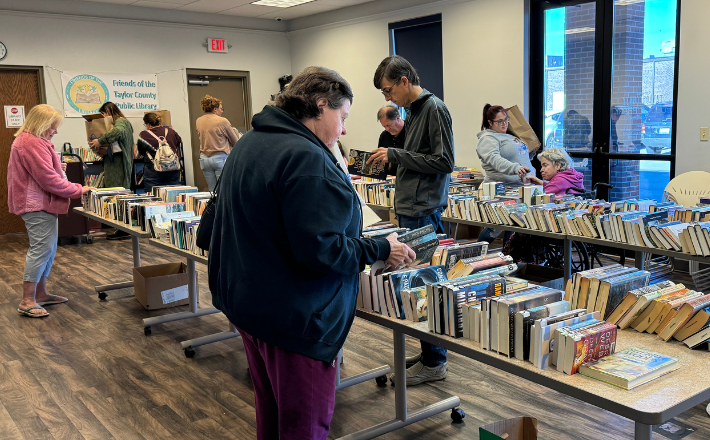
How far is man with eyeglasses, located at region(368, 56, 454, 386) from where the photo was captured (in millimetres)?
3086

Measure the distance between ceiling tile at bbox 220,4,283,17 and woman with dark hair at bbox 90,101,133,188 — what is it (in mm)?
2845

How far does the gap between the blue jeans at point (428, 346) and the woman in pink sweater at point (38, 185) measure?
2.64 m

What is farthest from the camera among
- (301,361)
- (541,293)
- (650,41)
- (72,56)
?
(72,56)

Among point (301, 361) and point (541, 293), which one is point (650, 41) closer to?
point (541, 293)

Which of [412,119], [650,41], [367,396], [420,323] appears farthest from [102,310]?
[650,41]

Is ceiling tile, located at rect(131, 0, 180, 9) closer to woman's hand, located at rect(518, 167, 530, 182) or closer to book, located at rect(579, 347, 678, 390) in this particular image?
woman's hand, located at rect(518, 167, 530, 182)

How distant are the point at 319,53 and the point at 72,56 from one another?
147 inches

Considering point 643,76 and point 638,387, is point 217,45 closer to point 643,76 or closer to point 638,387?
point 643,76

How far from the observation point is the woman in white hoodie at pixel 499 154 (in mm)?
5430

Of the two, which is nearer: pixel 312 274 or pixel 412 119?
pixel 312 274

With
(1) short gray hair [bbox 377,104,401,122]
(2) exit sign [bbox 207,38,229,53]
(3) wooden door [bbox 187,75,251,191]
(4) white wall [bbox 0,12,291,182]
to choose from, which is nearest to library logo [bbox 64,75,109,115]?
(4) white wall [bbox 0,12,291,182]

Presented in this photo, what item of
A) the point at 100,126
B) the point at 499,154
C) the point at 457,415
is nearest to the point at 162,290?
the point at 457,415

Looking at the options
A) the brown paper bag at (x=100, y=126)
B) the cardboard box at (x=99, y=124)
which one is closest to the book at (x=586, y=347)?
the brown paper bag at (x=100, y=126)

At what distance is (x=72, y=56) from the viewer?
8.41m
